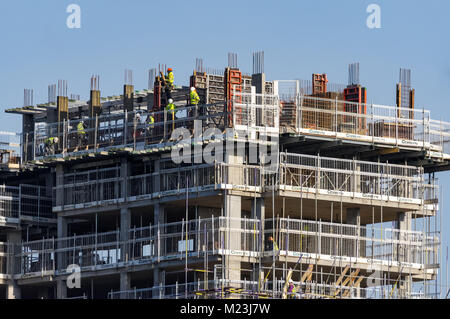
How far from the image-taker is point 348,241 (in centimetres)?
9269

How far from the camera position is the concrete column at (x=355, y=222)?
92375mm

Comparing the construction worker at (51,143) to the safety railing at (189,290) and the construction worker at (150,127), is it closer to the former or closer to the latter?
the construction worker at (150,127)

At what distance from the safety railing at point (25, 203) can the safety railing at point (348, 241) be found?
17243mm

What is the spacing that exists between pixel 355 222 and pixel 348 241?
2021mm

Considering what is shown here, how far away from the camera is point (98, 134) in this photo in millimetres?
98000

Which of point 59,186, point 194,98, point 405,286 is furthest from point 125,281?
point 405,286

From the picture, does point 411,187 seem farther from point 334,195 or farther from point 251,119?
point 251,119

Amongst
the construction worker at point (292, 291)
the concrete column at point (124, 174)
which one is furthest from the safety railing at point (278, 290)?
the concrete column at point (124, 174)

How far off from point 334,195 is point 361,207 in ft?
10.6

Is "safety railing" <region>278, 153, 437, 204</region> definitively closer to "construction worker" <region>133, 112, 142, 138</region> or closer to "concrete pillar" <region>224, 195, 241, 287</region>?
"concrete pillar" <region>224, 195, 241, 287</region>

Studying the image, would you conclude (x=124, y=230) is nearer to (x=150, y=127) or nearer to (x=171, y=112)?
(x=150, y=127)

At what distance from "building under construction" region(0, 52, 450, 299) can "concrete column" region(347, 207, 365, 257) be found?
0.36ft
